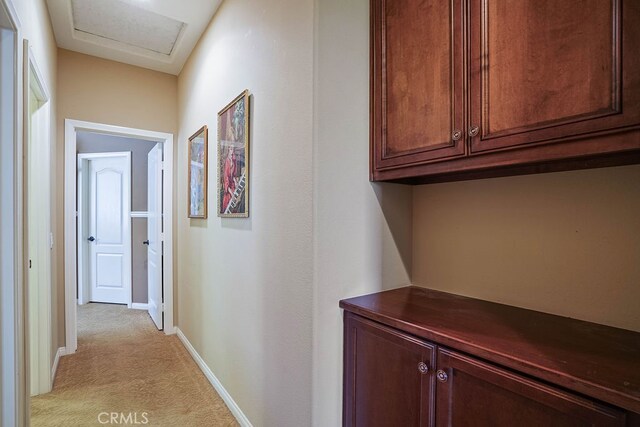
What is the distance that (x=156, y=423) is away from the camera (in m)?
1.89

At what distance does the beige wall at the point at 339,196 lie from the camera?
128cm

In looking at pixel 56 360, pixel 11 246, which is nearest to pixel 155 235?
pixel 56 360

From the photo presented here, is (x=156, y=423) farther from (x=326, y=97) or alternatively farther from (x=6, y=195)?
(x=326, y=97)

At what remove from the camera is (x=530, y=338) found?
92cm

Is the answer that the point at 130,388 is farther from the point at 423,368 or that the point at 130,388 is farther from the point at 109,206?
the point at 109,206

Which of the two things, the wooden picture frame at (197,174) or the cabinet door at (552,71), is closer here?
the cabinet door at (552,71)

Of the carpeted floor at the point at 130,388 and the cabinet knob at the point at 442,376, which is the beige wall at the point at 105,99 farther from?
the cabinet knob at the point at 442,376

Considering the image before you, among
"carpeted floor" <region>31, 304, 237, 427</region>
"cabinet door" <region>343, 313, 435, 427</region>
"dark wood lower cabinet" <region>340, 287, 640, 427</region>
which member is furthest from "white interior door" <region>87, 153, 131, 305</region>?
"dark wood lower cabinet" <region>340, 287, 640, 427</region>

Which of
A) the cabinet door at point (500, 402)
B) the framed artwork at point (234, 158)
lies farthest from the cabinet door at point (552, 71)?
the framed artwork at point (234, 158)

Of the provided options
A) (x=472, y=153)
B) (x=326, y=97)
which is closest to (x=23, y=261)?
(x=326, y=97)

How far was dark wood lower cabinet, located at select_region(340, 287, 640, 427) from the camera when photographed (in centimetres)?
71

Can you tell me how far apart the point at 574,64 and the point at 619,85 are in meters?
0.12

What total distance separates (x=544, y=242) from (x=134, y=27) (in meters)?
3.16

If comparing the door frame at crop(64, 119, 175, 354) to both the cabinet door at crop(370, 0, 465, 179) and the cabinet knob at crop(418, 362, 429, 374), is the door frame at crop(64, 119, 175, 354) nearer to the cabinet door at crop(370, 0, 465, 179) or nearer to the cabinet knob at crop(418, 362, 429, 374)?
the cabinet door at crop(370, 0, 465, 179)
